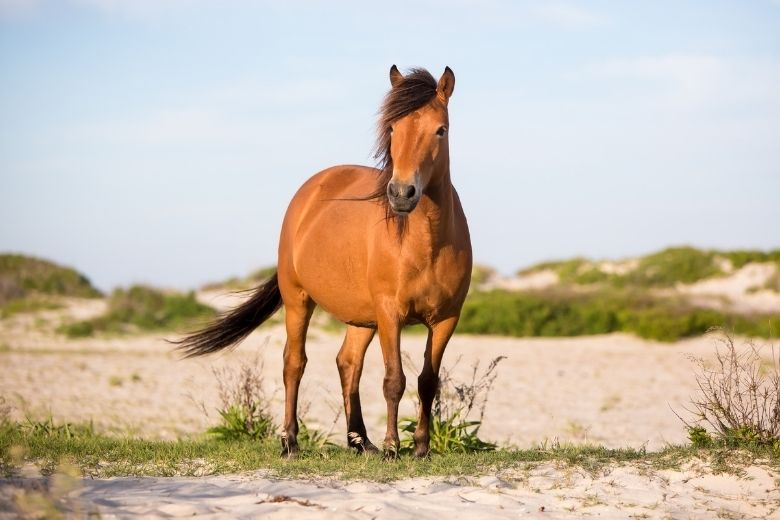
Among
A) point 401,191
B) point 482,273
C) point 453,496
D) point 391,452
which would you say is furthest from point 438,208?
point 482,273

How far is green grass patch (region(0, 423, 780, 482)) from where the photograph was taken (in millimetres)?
5855

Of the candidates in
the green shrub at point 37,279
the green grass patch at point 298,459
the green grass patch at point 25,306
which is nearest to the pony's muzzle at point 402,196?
the green grass patch at point 298,459

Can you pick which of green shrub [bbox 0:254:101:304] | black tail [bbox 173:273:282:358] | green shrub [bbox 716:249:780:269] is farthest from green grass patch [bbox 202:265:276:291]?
black tail [bbox 173:273:282:358]

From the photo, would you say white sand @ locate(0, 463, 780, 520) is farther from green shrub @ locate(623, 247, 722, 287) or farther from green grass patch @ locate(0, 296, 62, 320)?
green shrub @ locate(623, 247, 722, 287)

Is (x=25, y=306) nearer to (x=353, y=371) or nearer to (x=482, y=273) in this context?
(x=482, y=273)

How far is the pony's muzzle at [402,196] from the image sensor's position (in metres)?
5.61

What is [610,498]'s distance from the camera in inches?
207

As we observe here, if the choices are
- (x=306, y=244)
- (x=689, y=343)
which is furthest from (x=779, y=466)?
(x=689, y=343)

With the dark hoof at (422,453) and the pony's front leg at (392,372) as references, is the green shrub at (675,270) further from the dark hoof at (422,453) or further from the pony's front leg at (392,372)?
the pony's front leg at (392,372)

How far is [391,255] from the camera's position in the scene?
6.30m

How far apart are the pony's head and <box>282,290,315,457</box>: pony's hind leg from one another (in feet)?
6.02

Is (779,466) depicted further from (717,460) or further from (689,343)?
(689,343)

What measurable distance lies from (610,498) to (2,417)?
5.70 meters

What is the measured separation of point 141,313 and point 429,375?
1883 centimetres
